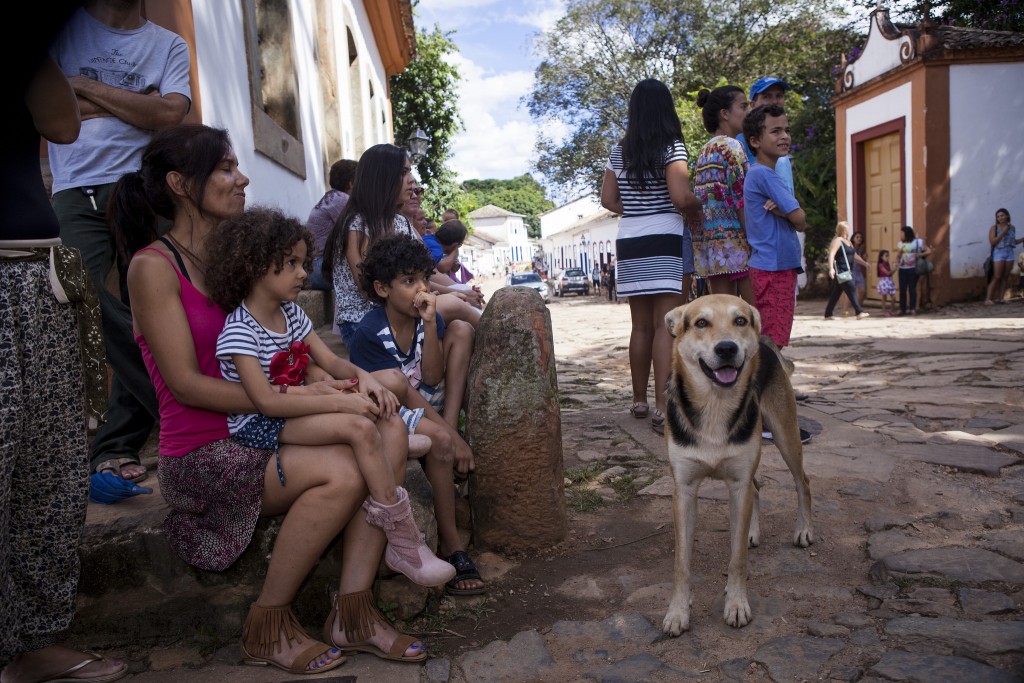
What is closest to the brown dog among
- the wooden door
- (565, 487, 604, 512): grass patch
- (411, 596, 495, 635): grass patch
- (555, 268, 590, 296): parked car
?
(411, 596, 495, 635): grass patch

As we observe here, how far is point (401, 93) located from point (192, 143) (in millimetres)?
18087

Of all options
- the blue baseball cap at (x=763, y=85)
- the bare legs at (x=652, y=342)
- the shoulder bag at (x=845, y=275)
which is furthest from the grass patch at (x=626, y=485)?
the shoulder bag at (x=845, y=275)

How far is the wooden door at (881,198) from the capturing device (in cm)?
1447

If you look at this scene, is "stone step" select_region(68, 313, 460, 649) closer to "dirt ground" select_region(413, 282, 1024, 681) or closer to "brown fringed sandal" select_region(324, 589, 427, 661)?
"brown fringed sandal" select_region(324, 589, 427, 661)

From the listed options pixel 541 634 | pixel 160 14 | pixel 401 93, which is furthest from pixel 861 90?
pixel 541 634

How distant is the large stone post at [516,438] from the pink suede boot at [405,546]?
0.70m

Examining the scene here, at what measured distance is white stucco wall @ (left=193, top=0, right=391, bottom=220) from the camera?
5047 mm

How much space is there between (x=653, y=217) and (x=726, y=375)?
2.44 meters

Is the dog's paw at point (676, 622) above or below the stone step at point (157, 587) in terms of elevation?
below

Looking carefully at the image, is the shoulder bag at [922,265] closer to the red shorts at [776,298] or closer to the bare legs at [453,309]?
the red shorts at [776,298]

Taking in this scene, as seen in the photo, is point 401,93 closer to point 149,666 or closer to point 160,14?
point 160,14

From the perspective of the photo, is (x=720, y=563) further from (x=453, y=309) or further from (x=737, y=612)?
(x=453, y=309)

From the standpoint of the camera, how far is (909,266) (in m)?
12.9

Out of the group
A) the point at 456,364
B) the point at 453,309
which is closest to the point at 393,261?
the point at 456,364
